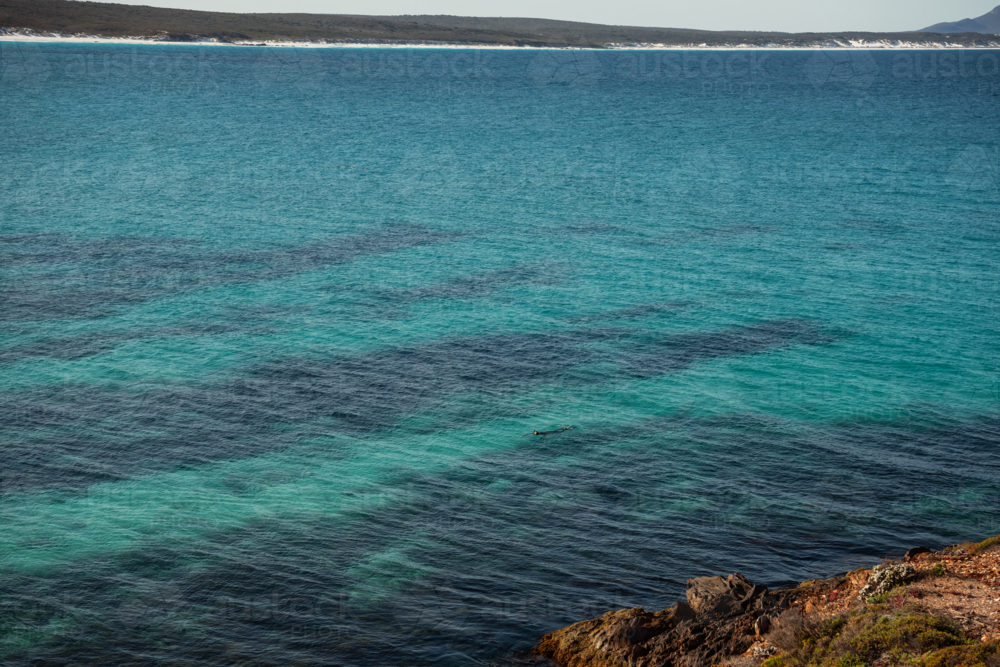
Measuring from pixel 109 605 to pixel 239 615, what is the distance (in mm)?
2873

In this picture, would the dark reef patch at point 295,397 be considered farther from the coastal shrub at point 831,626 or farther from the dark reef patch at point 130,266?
the coastal shrub at point 831,626

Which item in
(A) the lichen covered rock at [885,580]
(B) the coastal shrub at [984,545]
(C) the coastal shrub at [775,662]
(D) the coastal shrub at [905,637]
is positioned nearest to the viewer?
(D) the coastal shrub at [905,637]

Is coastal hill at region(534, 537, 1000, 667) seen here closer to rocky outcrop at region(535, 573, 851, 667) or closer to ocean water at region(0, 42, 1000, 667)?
rocky outcrop at region(535, 573, 851, 667)

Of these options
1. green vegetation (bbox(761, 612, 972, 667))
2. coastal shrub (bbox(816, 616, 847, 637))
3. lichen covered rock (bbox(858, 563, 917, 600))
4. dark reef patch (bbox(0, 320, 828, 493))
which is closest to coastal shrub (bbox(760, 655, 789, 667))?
green vegetation (bbox(761, 612, 972, 667))

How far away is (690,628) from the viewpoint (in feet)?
51.6

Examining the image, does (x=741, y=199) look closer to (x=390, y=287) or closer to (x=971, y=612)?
(x=390, y=287)

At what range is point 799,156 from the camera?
3327 inches

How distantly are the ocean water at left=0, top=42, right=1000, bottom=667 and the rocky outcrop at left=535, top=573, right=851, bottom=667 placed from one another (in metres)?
1.09

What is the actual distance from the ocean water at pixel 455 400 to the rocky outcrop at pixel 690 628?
1088mm

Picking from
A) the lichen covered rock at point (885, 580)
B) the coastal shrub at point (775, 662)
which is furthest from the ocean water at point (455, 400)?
the coastal shrub at point (775, 662)

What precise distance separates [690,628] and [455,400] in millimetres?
14583

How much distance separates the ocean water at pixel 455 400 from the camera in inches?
747

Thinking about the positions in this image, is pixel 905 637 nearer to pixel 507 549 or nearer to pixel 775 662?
pixel 775 662

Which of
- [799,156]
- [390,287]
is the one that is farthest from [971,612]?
[799,156]
